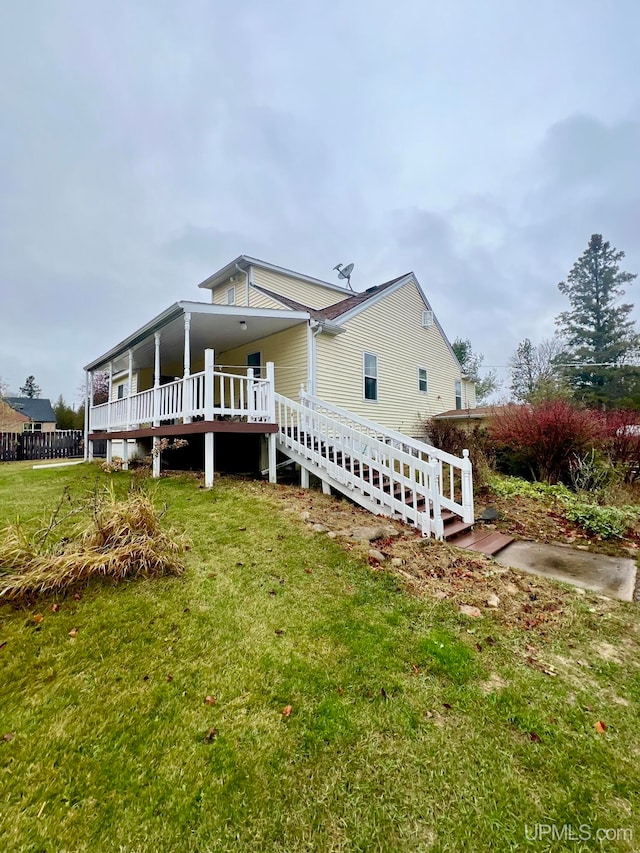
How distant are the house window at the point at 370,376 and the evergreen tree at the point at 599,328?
20894mm

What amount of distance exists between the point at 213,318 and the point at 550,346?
1187 inches

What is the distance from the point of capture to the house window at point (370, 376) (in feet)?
40.4

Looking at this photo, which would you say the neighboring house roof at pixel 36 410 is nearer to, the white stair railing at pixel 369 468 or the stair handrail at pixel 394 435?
the white stair railing at pixel 369 468

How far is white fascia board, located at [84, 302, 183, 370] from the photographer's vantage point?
8.85 metres

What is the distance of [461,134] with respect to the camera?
14.7 meters

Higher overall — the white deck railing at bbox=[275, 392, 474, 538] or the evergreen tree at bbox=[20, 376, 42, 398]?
the evergreen tree at bbox=[20, 376, 42, 398]

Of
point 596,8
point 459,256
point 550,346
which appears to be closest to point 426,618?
point 596,8

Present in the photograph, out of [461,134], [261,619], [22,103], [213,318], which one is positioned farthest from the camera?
[461,134]

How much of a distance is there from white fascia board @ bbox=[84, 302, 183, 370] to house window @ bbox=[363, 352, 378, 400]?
19.6 ft

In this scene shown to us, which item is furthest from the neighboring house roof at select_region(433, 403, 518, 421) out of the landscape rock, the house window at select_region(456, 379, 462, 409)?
the landscape rock

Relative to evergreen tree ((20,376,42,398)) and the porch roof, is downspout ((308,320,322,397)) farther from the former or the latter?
evergreen tree ((20,376,42,398))

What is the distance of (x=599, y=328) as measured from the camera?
95.7 ft

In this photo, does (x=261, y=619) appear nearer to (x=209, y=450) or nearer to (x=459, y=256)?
(x=209, y=450)

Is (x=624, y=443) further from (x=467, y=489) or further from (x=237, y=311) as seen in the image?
(x=237, y=311)
